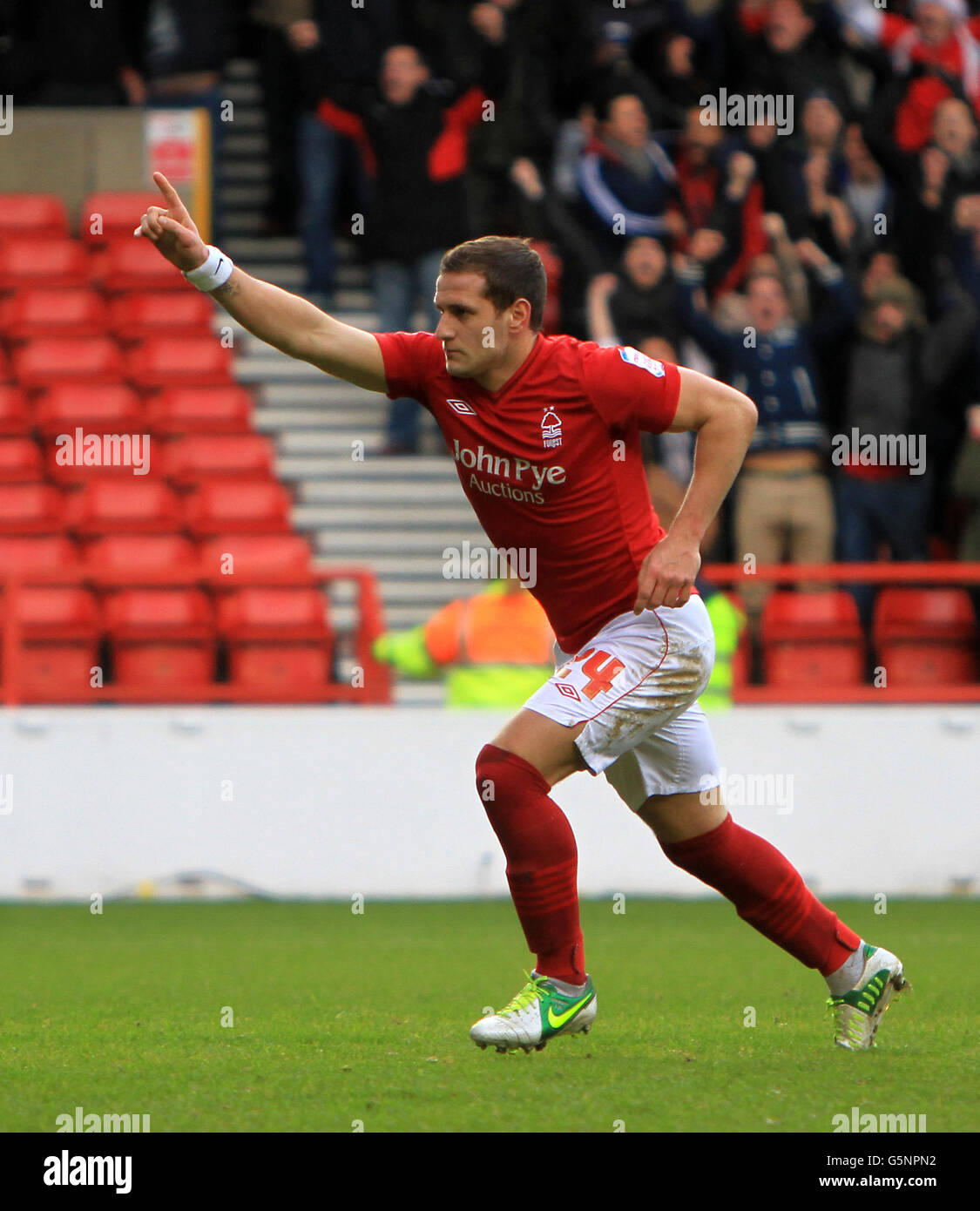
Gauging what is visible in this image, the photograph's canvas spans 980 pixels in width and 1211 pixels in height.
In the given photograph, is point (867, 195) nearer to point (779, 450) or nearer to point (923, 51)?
point (923, 51)

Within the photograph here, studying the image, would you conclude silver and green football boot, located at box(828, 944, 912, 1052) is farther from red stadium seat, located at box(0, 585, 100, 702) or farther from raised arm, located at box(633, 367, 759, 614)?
red stadium seat, located at box(0, 585, 100, 702)

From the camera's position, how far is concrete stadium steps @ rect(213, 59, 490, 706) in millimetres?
13008

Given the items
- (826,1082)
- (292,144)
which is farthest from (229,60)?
(826,1082)

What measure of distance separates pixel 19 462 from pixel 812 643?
5.14 m

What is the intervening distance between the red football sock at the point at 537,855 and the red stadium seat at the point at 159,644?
583 centimetres

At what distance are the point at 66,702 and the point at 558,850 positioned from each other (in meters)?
5.72

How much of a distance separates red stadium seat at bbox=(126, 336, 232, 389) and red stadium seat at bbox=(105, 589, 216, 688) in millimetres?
2755

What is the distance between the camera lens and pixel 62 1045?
5.70 meters

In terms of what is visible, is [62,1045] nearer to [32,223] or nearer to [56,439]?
[56,439]
